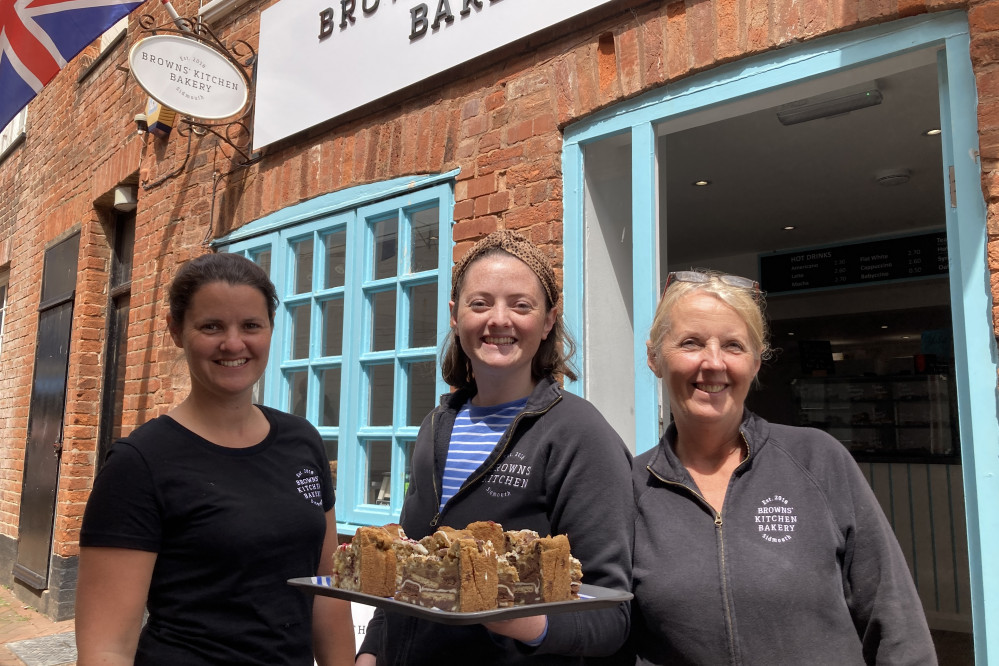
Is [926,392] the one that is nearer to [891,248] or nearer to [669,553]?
[891,248]

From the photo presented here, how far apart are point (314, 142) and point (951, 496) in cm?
498

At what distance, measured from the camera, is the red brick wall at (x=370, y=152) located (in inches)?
113

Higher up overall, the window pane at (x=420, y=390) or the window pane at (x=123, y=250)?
the window pane at (x=123, y=250)

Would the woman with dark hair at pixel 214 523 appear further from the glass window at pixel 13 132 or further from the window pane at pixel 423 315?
the glass window at pixel 13 132

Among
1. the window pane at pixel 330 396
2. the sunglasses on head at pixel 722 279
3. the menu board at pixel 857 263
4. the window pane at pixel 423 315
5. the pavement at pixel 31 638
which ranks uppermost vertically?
the menu board at pixel 857 263

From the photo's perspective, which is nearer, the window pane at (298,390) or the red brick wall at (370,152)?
the red brick wall at (370,152)

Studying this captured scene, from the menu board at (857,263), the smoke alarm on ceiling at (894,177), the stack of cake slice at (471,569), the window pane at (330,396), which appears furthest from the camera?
the menu board at (857,263)

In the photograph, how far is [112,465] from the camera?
5.13 feet

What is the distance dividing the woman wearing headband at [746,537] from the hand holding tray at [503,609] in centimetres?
19

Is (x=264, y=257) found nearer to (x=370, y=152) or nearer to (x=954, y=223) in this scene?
(x=370, y=152)

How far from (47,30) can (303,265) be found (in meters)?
2.10

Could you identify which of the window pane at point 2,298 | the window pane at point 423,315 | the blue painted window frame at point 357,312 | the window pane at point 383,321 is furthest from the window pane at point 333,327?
the window pane at point 2,298

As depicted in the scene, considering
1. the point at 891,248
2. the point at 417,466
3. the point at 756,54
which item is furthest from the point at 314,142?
the point at 891,248

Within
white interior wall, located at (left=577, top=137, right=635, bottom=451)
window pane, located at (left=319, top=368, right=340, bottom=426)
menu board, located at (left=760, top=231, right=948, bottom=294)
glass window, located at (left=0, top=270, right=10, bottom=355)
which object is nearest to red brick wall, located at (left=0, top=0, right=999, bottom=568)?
white interior wall, located at (left=577, top=137, right=635, bottom=451)
